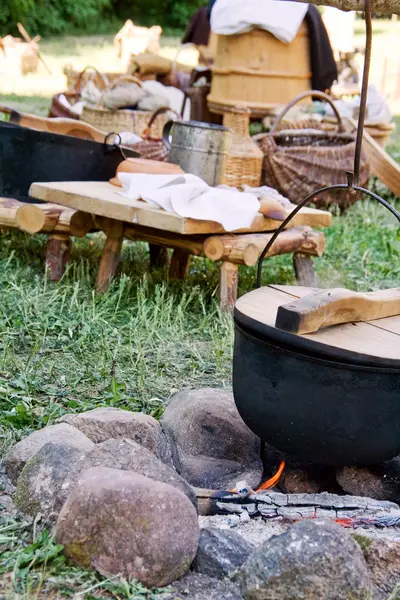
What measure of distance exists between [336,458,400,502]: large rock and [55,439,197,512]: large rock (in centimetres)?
61

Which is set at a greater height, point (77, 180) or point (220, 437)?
point (77, 180)

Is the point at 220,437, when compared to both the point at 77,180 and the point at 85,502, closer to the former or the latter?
the point at 85,502

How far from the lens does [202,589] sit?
2141 mm

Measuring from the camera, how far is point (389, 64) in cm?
1631

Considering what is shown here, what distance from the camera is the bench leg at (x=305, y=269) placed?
16.2 feet

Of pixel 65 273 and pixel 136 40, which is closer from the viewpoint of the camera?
pixel 65 273

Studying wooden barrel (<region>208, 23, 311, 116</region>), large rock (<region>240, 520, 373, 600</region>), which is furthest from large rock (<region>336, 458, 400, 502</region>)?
wooden barrel (<region>208, 23, 311, 116</region>)

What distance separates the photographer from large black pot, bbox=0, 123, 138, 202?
16.4 feet

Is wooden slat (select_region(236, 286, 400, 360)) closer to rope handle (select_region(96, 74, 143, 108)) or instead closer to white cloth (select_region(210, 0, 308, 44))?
rope handle (select_region(96, 74, 143, 108))

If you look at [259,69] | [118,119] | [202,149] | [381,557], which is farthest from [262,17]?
[381,557]

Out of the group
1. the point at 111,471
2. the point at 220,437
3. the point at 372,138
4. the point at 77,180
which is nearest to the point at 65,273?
the point at 77,180

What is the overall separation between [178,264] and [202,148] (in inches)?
26.5

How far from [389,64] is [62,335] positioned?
13791 mm

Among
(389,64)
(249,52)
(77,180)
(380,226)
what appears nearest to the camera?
(77,180)
